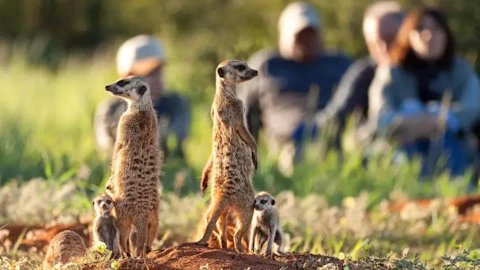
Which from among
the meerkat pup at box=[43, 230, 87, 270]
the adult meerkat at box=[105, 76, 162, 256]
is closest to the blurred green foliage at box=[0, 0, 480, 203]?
the adult meerkat at box=[105, 76, 162, 256]

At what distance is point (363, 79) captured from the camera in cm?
1154

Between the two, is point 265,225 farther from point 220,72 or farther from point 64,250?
point 64,250

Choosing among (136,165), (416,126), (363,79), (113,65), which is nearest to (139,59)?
(363,79)

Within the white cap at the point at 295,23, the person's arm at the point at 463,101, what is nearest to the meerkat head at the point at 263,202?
the person's arm at the point at 463,101

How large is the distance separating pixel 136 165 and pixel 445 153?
21.5 ft

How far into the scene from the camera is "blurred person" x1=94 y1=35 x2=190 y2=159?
33.9ft

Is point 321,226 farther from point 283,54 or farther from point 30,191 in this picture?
point 283,54

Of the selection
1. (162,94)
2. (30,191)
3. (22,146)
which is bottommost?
(30,191)

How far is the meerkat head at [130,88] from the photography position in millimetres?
5086

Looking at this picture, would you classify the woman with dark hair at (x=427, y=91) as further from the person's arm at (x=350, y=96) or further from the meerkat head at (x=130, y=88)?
the meerkat head at (x=130, y=88)

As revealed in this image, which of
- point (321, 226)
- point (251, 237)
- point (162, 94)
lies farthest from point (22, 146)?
point (251, 237)

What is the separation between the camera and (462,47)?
1539cm

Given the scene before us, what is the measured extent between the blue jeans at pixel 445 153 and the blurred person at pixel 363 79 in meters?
0.62

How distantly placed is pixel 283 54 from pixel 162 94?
1989mm
